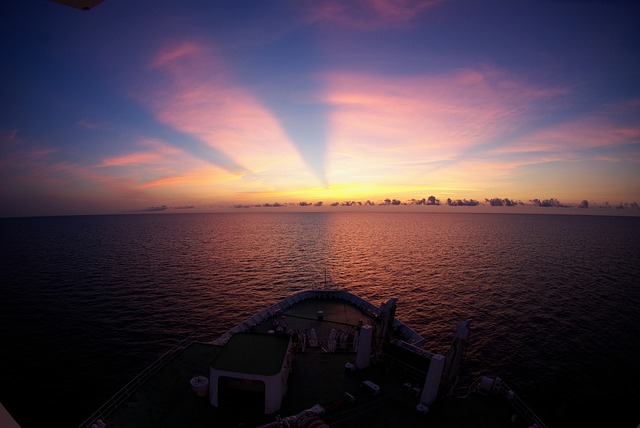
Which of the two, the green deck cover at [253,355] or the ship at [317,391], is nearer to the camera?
the ship at [317,391]

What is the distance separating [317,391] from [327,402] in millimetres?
1402

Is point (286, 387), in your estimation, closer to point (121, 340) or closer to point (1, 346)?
point (121, 340)

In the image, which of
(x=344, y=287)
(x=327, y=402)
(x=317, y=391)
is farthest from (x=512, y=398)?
(x=344, y=287)

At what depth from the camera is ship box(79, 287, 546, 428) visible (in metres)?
21.5

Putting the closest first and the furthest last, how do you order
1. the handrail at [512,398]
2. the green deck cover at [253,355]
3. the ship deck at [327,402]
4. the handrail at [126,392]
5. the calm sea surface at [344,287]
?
the handrail at [126,392], the ship deck at [327,402], the handrail at [512,398], the green deck cover at [253,355], the calm sea surface at [344,287]

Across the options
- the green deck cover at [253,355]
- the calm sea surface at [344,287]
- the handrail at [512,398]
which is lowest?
the calm sea surface at [344,287]

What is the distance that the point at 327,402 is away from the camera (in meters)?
23.2

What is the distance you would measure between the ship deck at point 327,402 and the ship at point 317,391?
0.07m

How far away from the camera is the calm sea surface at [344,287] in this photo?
126 ft

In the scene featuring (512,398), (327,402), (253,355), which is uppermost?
(253,355)

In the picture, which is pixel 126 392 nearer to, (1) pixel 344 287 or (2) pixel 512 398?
(2) pixel 512 398

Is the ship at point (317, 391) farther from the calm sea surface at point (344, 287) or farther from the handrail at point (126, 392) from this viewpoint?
the calm sea surface at point (344, 287)

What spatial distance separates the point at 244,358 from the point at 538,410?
116 feet

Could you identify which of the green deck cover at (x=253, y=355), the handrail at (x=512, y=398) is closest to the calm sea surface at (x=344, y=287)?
the handrail at (x=512, y=398)
